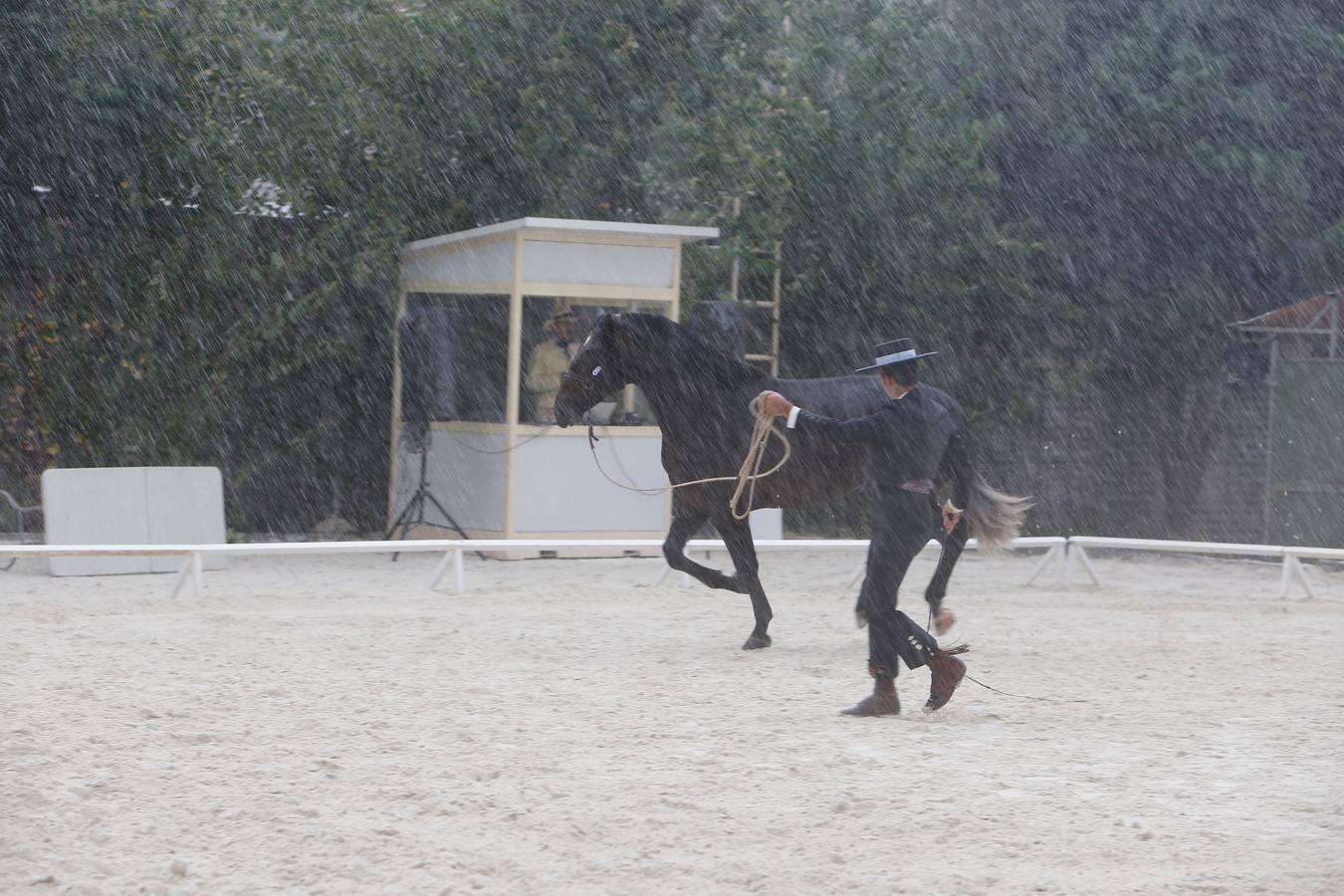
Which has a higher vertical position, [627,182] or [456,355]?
[627,182]

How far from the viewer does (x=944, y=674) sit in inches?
281

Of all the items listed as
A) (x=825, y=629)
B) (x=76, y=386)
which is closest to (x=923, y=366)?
(x=825, y=629)

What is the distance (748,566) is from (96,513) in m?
5.63

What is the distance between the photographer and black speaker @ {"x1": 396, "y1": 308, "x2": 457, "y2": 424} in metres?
13.8

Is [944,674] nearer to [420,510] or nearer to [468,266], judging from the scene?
[420,510]

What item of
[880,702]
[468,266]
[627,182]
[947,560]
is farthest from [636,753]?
[627,182]

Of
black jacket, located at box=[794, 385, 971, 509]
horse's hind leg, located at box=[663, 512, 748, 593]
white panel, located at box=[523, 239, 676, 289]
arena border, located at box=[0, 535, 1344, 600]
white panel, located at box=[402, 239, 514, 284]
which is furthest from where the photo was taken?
white panel, located at box=[402, 239, 514, 284]

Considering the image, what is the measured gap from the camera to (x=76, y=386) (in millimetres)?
14586

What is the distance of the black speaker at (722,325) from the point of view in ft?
45.3

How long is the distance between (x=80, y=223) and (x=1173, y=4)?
10375mm

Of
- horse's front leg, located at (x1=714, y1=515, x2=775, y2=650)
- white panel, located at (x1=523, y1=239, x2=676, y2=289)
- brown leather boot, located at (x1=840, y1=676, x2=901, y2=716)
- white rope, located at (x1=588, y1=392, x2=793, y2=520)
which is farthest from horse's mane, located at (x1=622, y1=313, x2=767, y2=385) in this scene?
white panel, located at (x1=523, y1=239, x2=676, y2=289)

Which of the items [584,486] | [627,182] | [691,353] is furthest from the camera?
[627,182]

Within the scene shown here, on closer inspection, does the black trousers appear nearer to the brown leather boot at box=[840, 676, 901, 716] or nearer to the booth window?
the brown leather boot at box=[840, 676, 901, 716]

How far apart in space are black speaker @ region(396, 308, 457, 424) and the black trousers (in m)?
7.22
